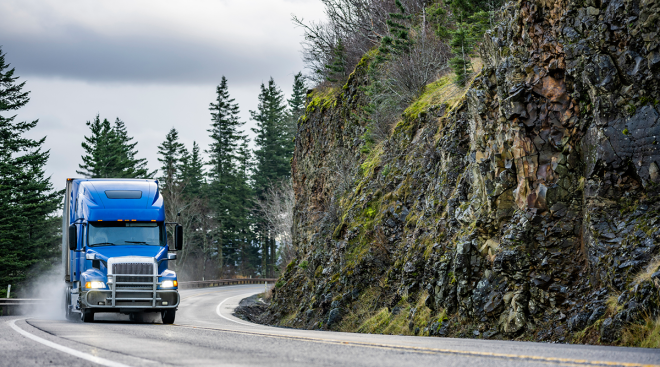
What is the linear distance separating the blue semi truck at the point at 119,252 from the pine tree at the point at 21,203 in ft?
98.8

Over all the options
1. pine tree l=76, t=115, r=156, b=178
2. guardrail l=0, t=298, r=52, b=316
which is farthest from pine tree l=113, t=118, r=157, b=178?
guardrail l=0, t=298, r=52, b=316

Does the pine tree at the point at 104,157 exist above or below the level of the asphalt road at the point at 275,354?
above

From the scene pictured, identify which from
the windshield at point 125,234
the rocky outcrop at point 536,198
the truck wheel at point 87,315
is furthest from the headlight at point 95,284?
the rocky outcrop at point 536,198

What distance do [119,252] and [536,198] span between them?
36.2 feet

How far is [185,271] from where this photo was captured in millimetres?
73875

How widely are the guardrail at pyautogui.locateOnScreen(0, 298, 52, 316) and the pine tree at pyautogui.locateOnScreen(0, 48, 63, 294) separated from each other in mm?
18835

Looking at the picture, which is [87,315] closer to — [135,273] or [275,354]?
[135,273]

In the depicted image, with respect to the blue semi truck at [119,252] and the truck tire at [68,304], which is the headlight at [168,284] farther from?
the truck tire at [68,304]

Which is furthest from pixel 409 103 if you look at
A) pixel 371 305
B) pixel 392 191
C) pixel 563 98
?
pixel 563 98

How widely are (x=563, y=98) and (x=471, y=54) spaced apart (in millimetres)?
8842

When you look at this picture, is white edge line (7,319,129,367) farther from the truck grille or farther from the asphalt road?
the truck grille

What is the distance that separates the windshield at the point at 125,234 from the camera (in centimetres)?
1706

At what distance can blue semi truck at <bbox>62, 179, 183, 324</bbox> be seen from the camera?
1638 cm

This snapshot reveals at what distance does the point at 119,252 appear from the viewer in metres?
16.9
